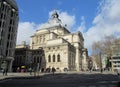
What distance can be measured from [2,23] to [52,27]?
41.7 m

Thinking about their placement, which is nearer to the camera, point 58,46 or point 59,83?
point 59,83

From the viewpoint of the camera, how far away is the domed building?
75.8 m

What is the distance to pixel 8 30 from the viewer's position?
63.7 meters

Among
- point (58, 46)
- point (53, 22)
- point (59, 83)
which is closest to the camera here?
point (59, 83)

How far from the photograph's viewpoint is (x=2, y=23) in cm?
5912

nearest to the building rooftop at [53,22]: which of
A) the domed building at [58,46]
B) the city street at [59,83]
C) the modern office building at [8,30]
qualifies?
the domed building at [58,46]

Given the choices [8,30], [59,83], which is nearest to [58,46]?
[8,30]

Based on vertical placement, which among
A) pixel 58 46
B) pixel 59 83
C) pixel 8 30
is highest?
pixel 8 30

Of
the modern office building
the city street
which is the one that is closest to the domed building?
the modern office building

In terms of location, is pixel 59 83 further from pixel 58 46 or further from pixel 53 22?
pixel 53 22

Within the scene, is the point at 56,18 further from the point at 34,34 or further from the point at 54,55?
the point at 54,55

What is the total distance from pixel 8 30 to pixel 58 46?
24.5 m

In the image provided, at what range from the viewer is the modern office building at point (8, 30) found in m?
59.3

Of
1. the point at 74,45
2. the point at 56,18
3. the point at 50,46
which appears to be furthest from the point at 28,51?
the point at 56,18
